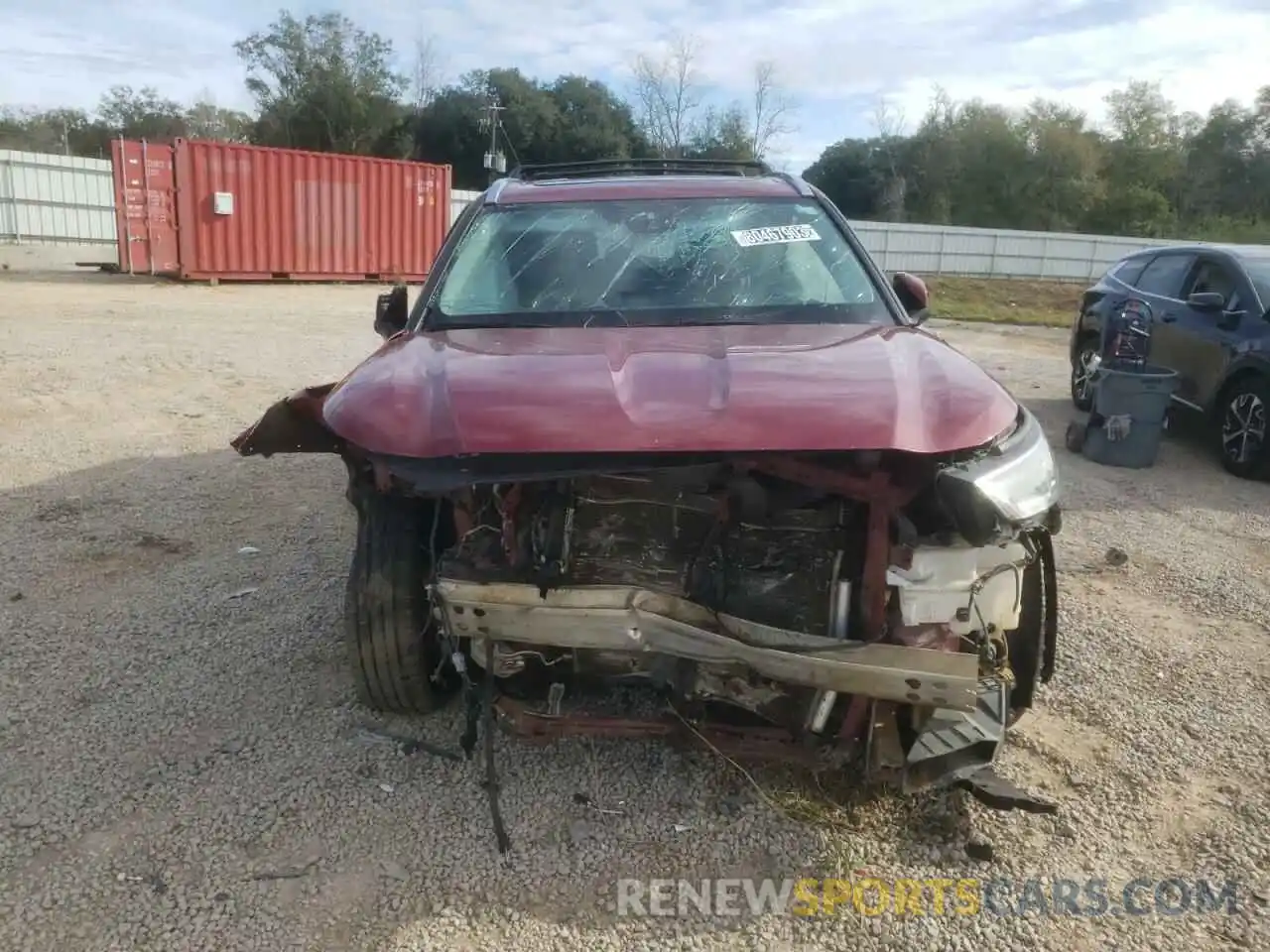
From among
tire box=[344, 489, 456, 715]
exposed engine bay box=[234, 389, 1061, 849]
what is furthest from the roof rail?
exposed engine bay box=[234, 389, 1061, 849]

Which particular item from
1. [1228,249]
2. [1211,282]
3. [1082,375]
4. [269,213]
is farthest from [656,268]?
[269,213]

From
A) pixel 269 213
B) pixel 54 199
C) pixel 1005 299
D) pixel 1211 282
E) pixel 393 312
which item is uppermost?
pixel 54 199

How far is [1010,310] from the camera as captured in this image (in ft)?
70.8

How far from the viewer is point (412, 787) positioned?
2857 mm

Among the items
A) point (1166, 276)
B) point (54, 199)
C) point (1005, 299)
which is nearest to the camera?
point (1166, 276)

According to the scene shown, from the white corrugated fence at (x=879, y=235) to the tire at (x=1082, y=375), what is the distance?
14.2 m

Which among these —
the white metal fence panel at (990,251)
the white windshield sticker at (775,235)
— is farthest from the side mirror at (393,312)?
the white metal fence panel at (990,251)

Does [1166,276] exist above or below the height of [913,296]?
above

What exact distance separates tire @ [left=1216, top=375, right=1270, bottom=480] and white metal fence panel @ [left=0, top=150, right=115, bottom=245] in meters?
22.0

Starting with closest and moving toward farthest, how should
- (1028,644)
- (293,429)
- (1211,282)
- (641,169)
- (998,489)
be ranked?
(998,489), (293,429), (1028,644), (641,169), (1211,282)

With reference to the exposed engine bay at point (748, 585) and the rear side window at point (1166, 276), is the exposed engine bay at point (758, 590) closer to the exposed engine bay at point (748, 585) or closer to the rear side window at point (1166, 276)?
the exposed engine bay at point (748, 585)

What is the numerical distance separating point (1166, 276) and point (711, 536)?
7.25 metres

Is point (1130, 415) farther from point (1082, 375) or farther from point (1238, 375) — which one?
point (1082, 375)

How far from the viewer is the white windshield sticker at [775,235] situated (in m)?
3.79
